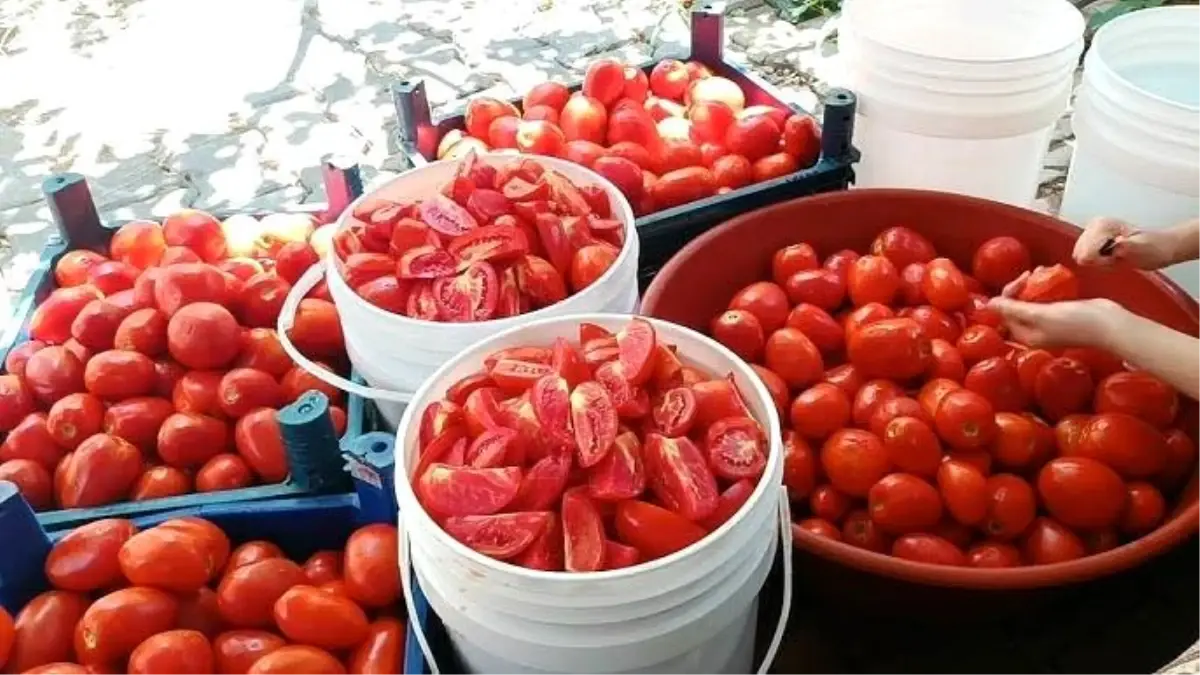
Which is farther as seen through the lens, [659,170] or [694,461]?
[659,170]

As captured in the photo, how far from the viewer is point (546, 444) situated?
1.30m

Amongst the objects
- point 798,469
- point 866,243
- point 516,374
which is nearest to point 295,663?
point 516,374

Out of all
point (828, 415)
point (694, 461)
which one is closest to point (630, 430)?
point (694, 461)

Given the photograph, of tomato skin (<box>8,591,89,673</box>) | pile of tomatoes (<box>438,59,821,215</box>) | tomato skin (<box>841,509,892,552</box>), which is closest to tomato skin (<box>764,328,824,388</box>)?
tomato skin (<box>841,509,892,552</box>)

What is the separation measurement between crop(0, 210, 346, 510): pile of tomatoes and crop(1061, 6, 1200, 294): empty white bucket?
1.34 metres

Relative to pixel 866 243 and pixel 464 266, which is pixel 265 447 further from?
pixel 866 243

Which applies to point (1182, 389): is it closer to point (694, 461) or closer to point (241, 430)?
point (694, 461)

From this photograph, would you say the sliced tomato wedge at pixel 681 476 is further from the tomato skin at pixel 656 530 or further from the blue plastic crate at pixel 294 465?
the blue plastic crate at pixel 294 465

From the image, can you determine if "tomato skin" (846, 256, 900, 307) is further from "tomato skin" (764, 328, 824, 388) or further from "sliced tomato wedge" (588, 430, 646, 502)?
"sliced tomato wedge" (588, 430, 646, 502)

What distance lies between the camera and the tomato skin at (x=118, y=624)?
1333mm

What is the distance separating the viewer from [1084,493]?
5.02 feet

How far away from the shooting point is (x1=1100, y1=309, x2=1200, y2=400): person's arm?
4.68 feet

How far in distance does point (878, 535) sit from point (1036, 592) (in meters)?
0.22

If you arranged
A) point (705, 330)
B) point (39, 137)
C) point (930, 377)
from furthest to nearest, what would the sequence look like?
1. point (39, 137)
2. point (705, 330)
3. point (930, 377)
